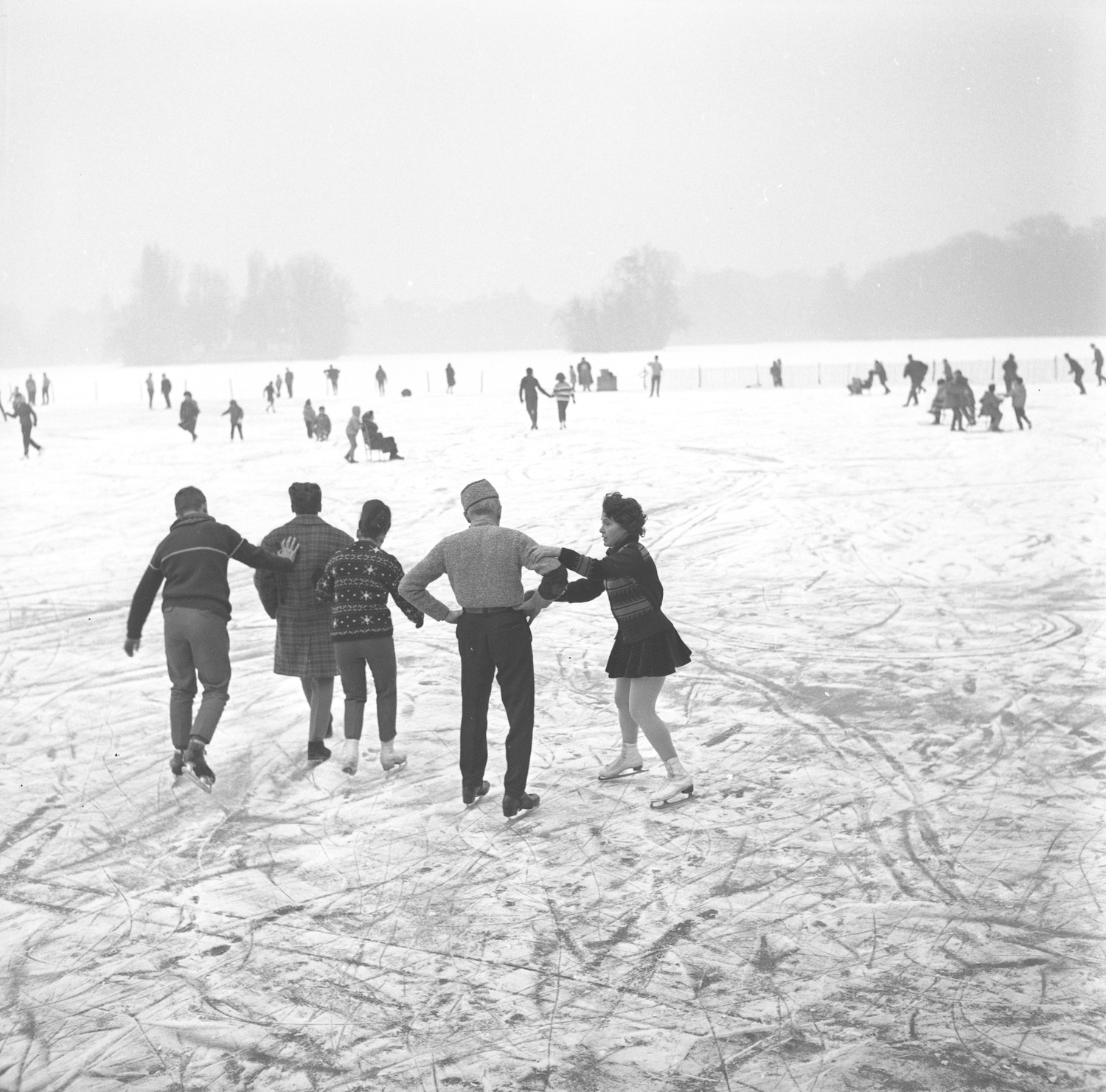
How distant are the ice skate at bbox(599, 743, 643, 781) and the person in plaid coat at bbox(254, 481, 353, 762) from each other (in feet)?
5.16

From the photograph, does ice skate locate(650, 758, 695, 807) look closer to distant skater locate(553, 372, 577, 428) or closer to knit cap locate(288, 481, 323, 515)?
knit cap locate(288, 481, 323, 515)

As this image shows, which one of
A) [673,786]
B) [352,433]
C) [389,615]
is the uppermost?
[352,433]

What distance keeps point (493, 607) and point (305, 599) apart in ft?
4.71

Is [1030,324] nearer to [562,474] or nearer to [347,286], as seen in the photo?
[562,474]

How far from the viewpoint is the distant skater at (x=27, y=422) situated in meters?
20.2

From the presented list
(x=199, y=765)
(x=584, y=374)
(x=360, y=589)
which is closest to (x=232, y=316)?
(x=584, y=374)

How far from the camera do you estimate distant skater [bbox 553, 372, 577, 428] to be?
2108 centimetres

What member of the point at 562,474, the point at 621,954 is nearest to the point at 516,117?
the point at 562,474

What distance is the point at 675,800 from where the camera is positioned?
5.60 meters

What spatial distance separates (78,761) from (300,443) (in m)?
14.2

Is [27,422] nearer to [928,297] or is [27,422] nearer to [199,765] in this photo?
[199,765]

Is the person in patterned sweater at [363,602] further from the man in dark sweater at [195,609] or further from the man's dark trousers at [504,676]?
the man's dark trousers at [504,676]

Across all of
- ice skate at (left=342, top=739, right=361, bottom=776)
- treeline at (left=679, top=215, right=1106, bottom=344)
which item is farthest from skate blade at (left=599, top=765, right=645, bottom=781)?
treeline at (left=679, top=215, right=1106, bottom=344)

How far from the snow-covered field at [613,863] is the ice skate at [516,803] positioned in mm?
92
